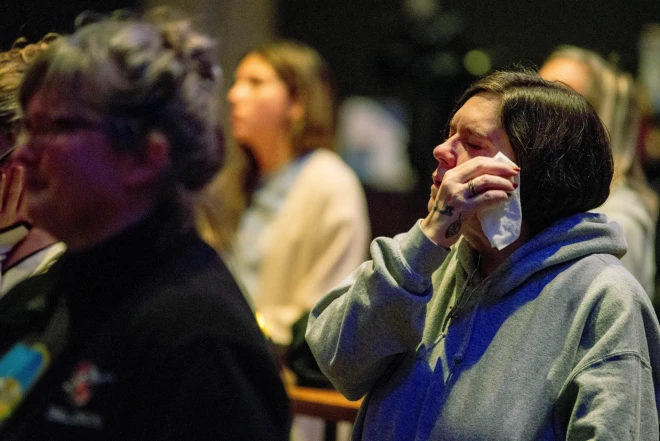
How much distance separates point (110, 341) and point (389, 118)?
730cm

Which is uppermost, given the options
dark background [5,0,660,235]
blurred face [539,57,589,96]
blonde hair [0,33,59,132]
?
blonde hair [0,33,59,132]

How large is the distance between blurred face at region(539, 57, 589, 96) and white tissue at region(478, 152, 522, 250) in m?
1.39

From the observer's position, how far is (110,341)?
1415 millimetres

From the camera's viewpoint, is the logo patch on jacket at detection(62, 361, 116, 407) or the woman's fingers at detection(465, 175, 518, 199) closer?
the logo patch on jacket at detection(62, 361, 116, 407)

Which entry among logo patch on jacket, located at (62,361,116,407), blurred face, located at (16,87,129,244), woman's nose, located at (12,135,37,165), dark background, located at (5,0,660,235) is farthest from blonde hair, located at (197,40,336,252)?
logo patch on jacket, located at (62,361,116,407)

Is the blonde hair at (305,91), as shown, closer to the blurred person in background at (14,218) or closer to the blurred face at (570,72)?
the blurred face at (570,72)

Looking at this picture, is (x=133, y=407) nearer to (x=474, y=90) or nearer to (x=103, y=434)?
(x=103, y=434)

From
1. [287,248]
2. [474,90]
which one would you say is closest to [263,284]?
[287,248]

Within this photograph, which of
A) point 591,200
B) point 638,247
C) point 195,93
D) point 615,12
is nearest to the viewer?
point 195,93

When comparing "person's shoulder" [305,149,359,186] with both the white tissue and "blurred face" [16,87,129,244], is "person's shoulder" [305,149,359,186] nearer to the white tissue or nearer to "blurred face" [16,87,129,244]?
the white tissue

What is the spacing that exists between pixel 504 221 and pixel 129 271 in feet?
2.24

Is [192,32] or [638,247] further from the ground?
[192,32]

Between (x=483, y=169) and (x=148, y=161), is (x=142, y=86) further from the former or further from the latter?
(x=483, y=169)

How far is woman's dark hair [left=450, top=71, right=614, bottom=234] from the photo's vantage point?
5.83ft
